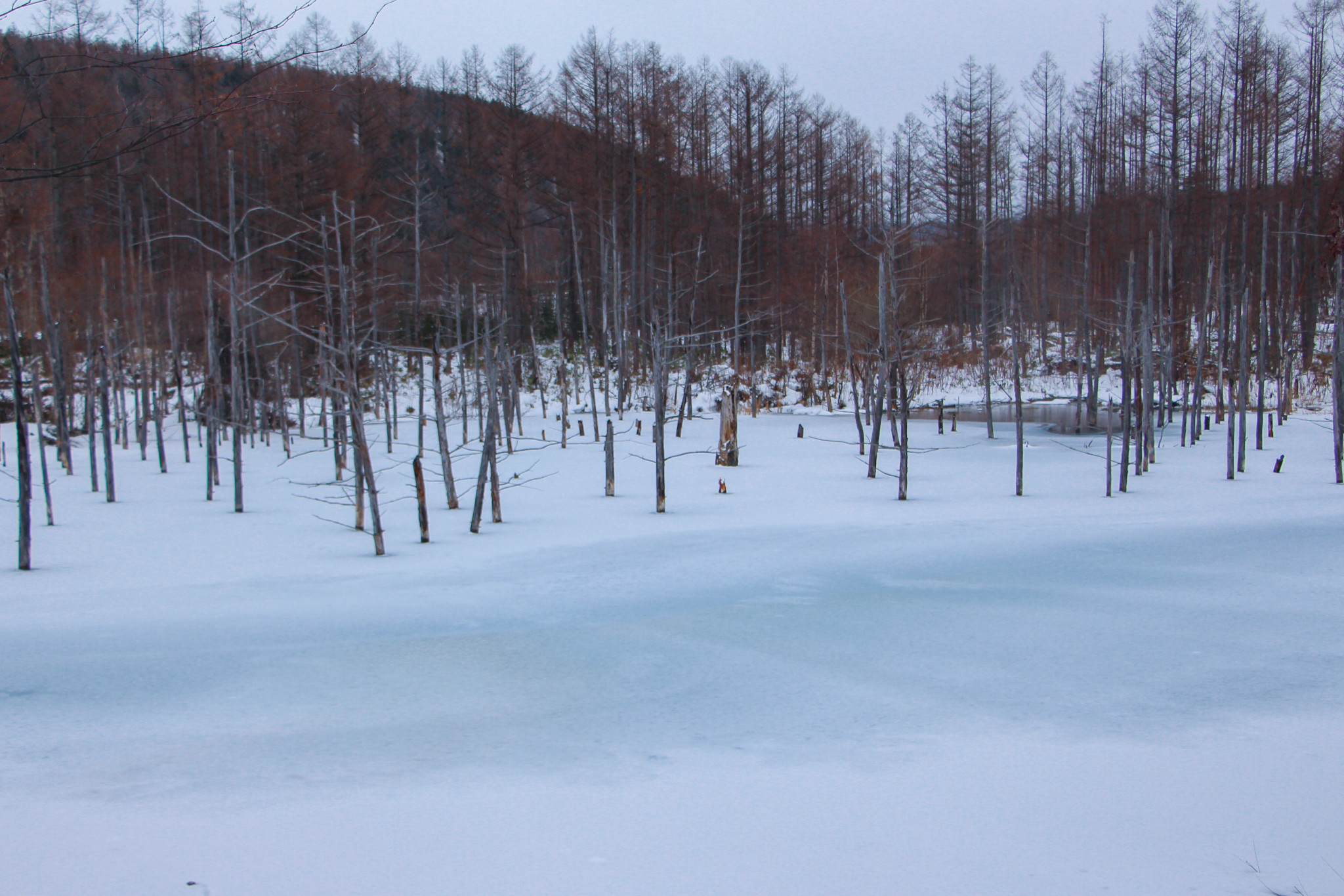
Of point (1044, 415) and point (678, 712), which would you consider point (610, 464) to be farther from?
point (1044, 415)

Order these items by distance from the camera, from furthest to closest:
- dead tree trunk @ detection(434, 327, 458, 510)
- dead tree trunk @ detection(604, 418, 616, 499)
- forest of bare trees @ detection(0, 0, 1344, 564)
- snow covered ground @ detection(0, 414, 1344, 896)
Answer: forest of bare trees @ detection(0, 0, 1344, 564) → dead tree trunk @ detection(604, 418, 616, 499) → dead tree trunk @ detection(434, 327, 458, 510) → snow covered ground @ detection(0, 414, 1344, 896)

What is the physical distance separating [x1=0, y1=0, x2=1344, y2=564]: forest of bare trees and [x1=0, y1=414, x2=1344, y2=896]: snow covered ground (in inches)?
353

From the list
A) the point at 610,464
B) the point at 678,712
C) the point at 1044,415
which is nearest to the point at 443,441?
the point at 610,464

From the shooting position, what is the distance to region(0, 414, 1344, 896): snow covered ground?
3814mm

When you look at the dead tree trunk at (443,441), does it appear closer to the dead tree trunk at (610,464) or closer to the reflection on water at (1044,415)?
the dead tree trunk at (610,464)

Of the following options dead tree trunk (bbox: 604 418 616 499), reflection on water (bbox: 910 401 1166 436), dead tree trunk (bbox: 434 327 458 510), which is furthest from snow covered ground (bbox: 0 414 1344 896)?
reflection on water (bbox: 910 401 1166 436)

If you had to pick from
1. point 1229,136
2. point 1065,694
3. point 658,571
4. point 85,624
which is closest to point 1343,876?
point 1065,694

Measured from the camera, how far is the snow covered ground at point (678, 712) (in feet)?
12.5

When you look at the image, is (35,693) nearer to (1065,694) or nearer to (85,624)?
(85,624)

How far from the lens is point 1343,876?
3588mm

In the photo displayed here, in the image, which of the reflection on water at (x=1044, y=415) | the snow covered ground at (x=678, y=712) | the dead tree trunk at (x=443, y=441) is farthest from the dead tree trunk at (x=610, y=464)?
the reflection on water at (x=1044, y=415)

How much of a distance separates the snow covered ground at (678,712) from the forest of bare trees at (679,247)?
897 cm

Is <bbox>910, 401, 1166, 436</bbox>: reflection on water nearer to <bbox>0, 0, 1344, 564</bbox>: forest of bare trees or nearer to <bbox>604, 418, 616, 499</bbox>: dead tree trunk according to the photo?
<bbox>0, 0, 1344, 564</bbox>: forest of bare trees

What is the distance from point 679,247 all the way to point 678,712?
3141cm
